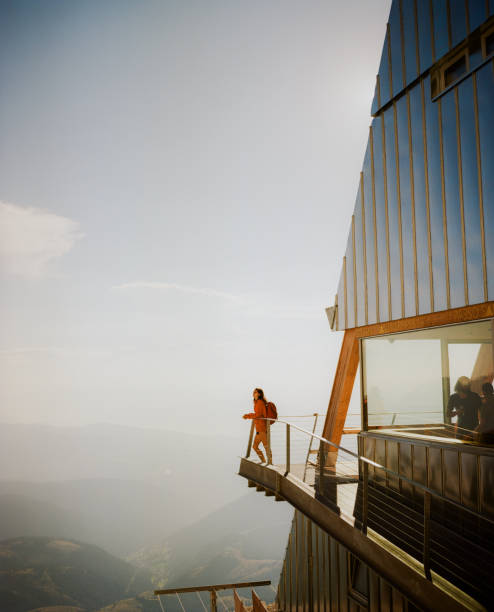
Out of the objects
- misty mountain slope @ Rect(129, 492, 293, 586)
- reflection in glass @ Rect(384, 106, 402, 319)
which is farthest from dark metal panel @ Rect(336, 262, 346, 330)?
misty mountain slope @ Rect(129, 492, 293, 586)

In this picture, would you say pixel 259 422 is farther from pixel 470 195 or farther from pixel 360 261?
pixel 470 195

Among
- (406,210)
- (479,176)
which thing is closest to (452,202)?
(479,176)

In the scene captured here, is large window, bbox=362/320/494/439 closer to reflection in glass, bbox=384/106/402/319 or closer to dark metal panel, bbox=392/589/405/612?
reflection in glass, bbox=384/106/402/319

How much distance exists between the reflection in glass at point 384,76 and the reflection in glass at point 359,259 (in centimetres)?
174

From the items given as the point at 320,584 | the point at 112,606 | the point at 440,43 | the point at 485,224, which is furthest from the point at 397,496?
the point at 112,606

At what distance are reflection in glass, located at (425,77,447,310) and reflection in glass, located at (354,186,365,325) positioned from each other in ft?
6.41

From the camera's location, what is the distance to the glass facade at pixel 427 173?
6297mm

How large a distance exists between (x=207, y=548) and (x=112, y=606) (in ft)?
220

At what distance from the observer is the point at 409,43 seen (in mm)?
7992

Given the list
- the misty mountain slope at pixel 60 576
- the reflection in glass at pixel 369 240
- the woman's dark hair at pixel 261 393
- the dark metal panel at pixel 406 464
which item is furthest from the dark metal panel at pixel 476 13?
the misty mountain slope at pixel 60 576

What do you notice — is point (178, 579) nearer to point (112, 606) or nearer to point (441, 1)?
point (112, 606)

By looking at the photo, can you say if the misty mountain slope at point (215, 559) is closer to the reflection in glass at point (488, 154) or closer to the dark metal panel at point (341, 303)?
the dark metal panel at point (341, 303)

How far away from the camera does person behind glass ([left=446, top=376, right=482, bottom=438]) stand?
20.5 ft

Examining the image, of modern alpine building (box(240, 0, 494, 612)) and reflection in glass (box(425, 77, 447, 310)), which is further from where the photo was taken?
reflection in glass (box(425, 77, 447, 310))
